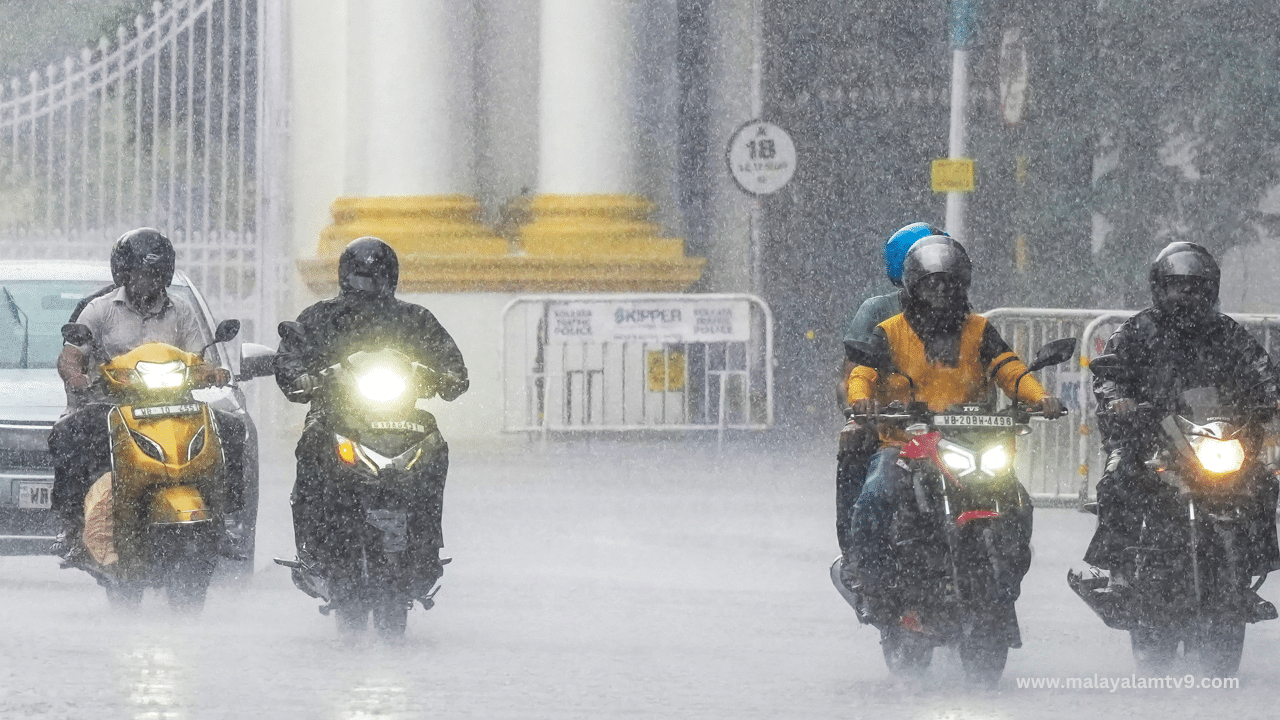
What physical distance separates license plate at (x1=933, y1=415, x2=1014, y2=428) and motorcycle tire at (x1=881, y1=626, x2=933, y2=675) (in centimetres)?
74

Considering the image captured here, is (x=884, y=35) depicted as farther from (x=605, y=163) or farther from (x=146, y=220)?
(x=146, y=220)

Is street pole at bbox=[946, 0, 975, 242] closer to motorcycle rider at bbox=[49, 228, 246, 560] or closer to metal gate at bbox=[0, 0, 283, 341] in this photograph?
metal gate at bbox=[0, 0, 283, 341]

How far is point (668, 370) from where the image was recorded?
1923 cm

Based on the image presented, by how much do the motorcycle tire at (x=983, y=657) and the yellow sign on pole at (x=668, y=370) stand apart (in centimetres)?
1124

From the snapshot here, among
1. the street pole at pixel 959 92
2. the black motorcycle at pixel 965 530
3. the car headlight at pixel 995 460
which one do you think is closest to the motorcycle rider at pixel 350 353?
the black motorcycle at pixel 965 530

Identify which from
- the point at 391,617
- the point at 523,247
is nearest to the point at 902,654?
the point at 391,617

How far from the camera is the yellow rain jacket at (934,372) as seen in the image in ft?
26.5

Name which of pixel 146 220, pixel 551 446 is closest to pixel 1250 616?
pixel 551 446

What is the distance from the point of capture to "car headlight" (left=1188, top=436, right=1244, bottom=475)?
8133 millimetres

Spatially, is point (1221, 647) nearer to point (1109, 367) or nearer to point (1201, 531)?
point (1201, 531)

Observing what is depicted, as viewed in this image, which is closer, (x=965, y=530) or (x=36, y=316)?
(x=965, y=530)

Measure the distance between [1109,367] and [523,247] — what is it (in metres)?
11.4

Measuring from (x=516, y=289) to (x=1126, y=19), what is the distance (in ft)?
22.1

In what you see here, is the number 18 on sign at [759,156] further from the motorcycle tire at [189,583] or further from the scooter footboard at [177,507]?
the scooter footboard at [177,507]
